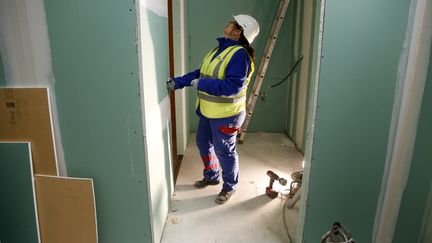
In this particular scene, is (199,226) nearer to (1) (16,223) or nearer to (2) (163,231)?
(2) (163,231)

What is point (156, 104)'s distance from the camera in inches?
69.1

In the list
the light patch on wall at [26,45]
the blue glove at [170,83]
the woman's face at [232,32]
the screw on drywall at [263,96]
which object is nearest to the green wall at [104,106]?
the light patch on wall at [26,45]

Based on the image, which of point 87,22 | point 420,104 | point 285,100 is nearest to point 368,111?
point 420,104

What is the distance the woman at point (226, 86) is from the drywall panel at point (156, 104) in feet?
0.86

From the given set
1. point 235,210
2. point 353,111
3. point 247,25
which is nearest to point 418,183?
point 353,111

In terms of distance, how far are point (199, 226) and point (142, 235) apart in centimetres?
53

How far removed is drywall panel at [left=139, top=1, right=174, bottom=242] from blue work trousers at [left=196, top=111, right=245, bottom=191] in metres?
0.39

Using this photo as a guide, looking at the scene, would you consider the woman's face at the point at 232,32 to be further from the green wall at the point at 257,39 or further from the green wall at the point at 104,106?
the green wall at the point at 257,39

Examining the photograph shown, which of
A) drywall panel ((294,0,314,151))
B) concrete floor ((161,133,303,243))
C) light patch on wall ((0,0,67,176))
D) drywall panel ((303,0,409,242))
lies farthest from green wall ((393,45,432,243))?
light patch on wall ((0,0,67,176))

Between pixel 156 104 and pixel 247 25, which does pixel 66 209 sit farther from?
pixel 247 25

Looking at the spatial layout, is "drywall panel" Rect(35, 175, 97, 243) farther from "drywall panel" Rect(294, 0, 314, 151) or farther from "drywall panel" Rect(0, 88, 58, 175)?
"drywall panel" Rect(294, 0, 314, 151)

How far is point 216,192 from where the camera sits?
2.61 m

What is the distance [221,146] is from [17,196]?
138cm

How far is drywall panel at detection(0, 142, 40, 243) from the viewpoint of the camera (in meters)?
1.60
